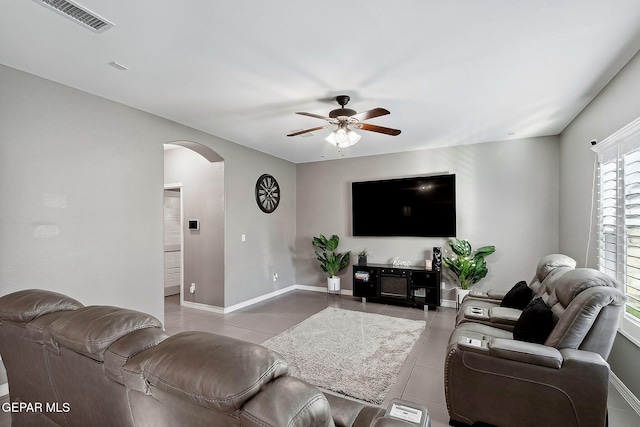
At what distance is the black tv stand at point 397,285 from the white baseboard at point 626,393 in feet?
7.73

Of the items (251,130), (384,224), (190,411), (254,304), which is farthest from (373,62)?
(254,304)

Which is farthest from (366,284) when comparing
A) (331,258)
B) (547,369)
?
(547,369)

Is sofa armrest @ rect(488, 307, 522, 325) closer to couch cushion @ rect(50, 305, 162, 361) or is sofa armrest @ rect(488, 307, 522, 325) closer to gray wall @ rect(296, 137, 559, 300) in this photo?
gray wall @ rect(296, 137, 559, 300)

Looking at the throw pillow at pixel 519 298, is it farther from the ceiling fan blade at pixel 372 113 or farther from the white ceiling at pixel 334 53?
the ceiling fan blade at pixel 372 113

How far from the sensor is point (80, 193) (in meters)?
3.03

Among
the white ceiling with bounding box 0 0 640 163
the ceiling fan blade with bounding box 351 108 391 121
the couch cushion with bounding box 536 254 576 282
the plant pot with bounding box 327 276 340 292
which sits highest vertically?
the white ceiling with bounding box 0 0 640 163

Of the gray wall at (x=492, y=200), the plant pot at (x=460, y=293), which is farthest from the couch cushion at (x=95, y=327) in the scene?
the gray wall at (x=492, y=200)

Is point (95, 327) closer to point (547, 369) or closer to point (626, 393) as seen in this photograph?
point (547, 369)

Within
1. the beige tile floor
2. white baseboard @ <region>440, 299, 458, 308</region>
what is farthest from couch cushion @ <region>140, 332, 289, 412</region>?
white baseboard @ <region>440, 299, 458, 308</region>

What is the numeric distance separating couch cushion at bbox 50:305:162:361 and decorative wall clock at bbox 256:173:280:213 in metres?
4.43

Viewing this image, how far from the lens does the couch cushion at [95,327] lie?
106 centimetres

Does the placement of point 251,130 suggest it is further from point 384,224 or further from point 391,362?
point 391,362

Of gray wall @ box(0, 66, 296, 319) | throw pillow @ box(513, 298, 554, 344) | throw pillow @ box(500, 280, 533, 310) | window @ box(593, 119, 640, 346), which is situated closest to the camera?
throw pillow @ box(513, 298, 554, 344)

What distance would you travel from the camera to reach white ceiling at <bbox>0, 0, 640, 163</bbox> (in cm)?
192
